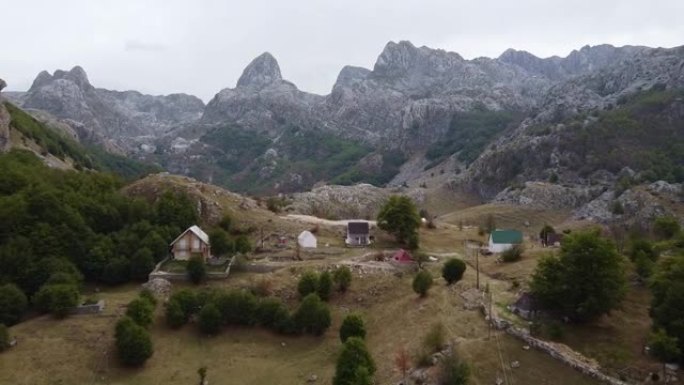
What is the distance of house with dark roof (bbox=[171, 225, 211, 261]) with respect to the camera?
61.0 m

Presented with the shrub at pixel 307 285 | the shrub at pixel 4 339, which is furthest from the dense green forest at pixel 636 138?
the shrub at pixel 4 339

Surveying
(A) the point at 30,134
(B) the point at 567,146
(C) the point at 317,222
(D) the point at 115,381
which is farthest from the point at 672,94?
(D) the point at 115,381

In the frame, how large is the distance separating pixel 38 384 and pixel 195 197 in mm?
33552

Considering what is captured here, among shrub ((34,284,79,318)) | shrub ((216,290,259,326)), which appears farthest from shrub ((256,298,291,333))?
shrub ((34,284,79,318))

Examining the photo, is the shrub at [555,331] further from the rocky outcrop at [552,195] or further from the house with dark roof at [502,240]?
the rocky outcrop at [552,195]

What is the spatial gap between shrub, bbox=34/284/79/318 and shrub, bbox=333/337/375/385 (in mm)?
23110

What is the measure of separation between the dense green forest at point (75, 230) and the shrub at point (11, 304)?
3.02 meters

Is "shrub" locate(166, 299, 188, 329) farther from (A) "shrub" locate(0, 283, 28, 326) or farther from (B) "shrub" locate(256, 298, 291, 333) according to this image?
(A) "shrub" locate(0, 283, 28, 326)

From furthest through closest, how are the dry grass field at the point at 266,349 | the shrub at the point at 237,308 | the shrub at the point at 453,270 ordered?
the shrub at the point at 453,270 → the shrub at the point at 237,308 → the dry grass field at the point at 266,349

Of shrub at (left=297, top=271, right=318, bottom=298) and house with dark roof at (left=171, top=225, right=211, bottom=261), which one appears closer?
shrub at (left=297, top=271, right=318, bottom=298)

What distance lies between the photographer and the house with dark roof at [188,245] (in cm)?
6097

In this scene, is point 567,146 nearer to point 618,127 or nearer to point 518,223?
point 618,127

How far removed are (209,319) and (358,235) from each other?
24952 mm

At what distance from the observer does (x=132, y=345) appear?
44.2 m
